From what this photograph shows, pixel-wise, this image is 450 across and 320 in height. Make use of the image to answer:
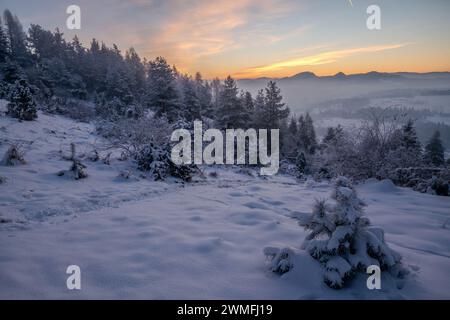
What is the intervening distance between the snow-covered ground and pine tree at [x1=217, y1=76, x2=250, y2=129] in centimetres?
2256

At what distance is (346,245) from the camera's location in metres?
2.95

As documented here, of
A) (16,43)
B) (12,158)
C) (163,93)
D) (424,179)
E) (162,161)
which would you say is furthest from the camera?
(16,43)

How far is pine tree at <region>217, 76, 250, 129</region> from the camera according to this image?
30.2 m

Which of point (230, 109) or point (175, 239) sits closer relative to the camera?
point (175, 239)

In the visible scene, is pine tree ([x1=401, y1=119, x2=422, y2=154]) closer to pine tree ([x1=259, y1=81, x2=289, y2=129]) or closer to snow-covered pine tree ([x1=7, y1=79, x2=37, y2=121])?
pine tree ([x1=259, y1=81, x2=289, y2=129])

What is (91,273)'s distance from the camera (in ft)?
10.5

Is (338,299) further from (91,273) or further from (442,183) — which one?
(442,183)

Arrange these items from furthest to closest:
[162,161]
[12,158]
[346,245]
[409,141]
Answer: [409,141]
[162,161]
[12,158]
[346,245]

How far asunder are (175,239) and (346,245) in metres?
2.53

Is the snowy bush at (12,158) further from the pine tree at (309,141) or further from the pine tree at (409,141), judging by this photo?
the pine tree at (309,141)

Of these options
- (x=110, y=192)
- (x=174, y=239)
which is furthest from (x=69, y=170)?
(x=174, y=239)

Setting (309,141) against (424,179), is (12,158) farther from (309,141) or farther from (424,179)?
(309,141)

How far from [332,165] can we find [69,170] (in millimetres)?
9806

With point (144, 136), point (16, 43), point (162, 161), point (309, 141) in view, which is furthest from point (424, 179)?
point (16, 43)
